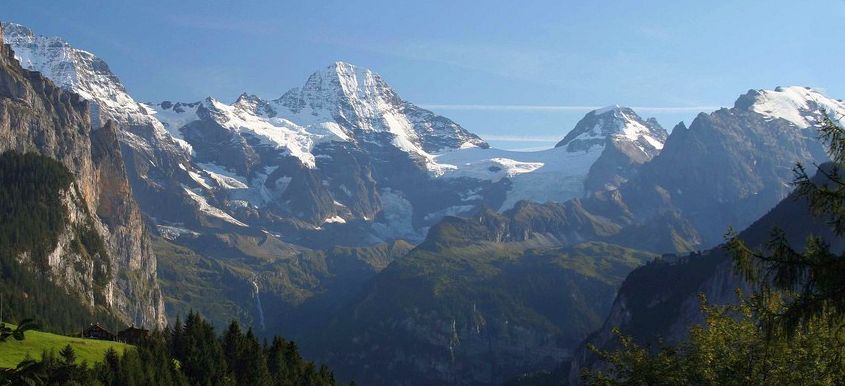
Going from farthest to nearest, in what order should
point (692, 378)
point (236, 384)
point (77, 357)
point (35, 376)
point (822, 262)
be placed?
1. point (236, 384)
2. point (77, 357)
3. point (692, 378)
4. point (822, 262)
5. point (35, 376)

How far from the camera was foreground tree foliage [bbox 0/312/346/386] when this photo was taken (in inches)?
4717

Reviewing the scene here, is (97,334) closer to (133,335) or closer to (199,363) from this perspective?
(133,335)

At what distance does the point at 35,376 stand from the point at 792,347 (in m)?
28.5

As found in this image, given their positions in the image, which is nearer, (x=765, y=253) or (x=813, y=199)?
(x=813, y=199)

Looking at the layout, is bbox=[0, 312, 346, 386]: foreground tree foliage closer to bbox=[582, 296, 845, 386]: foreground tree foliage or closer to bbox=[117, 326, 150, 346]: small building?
bbox=[117, 326, 150, 346]: small building

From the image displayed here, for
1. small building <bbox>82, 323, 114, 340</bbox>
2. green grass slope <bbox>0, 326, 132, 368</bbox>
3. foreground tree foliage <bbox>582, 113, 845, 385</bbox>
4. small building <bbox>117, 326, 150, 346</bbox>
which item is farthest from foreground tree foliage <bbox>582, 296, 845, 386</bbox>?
small building <bbox>82, 323, 114, 340</bbox>

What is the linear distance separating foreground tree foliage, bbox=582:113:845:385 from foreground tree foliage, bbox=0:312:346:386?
8508 centimetres

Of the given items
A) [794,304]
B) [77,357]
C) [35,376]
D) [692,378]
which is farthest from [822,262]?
[77,357]

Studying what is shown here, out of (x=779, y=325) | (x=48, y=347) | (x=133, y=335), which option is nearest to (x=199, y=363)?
(x=48, y=347)

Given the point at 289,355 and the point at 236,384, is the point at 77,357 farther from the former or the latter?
the point at 289,355

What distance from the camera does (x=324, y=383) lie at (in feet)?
469

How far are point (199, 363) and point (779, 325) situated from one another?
119 meters

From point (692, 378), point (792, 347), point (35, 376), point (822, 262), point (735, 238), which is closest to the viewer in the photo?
point (35, 376)

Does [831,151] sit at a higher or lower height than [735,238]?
higher
